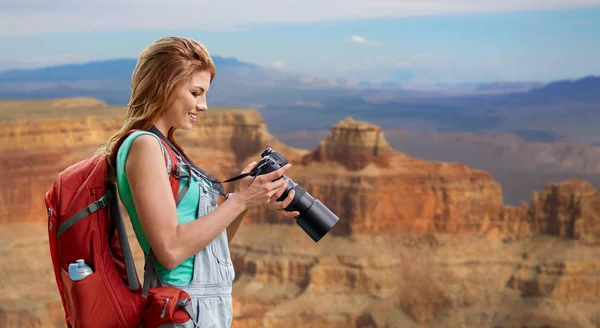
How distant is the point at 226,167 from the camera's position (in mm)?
54062

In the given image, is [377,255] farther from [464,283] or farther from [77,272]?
[77,272]

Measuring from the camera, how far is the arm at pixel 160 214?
9.94ft

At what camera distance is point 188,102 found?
3293 mm

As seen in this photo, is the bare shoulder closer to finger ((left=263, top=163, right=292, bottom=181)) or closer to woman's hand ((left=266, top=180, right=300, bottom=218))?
finger ((left=263, top=163, right=292, bottom=181))

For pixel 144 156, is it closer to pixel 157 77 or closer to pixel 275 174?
pixel 157 77

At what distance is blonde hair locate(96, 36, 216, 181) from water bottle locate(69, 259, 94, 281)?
33 centimetres

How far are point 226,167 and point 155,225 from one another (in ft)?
168

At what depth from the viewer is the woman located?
3045 millimetres

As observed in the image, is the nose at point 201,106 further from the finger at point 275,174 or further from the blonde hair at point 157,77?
the finger at point 275,174

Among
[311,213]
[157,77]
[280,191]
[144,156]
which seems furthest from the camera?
[311,213]

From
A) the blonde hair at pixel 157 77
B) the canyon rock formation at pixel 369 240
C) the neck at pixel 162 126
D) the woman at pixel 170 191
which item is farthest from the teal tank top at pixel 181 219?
the canyon rock formation at pixel 369 240

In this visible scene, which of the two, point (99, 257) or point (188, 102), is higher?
point (188, 102)

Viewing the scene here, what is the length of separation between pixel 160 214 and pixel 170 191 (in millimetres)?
89

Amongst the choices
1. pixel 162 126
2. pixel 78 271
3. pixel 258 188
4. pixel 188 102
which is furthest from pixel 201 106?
pixel 78 271
